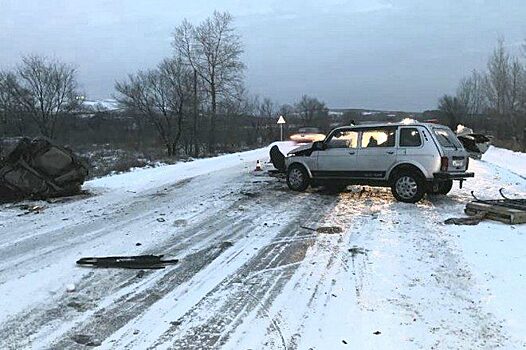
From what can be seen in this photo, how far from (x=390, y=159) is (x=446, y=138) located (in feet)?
4.66

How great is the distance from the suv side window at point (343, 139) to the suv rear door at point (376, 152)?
22 centimetres

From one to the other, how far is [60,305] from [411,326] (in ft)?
11.7

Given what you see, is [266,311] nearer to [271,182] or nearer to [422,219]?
[422,219]

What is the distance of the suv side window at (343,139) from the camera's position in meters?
12.5

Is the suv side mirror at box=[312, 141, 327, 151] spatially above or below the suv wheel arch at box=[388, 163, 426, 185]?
above

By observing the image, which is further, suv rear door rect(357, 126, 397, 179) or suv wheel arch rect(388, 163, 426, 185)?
suv rear door rect(357, 126, 397, 179)

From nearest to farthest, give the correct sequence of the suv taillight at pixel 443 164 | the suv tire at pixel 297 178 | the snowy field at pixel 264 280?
the snowy field at pixel 264 280
the suv taillight at pixel 443 164
the suv tire at pixel 297 178

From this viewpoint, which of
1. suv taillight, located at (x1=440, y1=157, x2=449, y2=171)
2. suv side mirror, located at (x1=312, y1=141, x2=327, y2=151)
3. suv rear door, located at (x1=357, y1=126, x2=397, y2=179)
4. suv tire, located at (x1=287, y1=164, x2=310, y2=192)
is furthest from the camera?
suv tire, located at (x1=287, y1=164, x2=310, y2=192)

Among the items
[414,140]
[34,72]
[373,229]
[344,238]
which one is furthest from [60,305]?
[34,72]

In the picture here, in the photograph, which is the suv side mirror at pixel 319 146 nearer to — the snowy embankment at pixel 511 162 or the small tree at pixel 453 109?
the snowy embankment at pixel 511 162

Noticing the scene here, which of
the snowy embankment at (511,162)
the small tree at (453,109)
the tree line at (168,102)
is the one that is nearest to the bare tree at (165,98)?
the tree line at (168,102)

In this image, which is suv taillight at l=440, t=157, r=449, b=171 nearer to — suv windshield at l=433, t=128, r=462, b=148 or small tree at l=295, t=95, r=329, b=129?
suv windshield at l=433, t=128, r=462, b=148

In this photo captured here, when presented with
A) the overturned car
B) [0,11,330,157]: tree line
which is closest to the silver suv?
the overturned car

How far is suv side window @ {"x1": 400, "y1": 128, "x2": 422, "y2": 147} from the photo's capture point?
11409 millimetres
